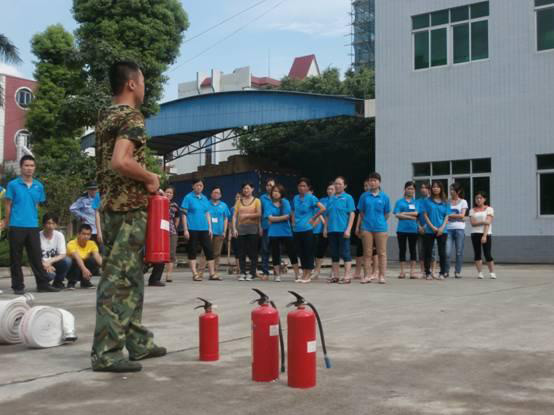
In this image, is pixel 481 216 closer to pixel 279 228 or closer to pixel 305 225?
pixel 305 225

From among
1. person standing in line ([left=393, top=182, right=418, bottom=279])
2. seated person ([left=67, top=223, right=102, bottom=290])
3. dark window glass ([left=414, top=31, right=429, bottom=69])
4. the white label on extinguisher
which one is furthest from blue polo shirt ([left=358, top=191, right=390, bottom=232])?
dark window glass ([left=414, top=31, right=429, bottom=69])

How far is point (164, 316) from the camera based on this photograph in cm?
670

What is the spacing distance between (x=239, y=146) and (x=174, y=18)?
986 centimetres

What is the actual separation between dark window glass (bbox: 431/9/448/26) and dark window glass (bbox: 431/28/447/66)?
237 mm

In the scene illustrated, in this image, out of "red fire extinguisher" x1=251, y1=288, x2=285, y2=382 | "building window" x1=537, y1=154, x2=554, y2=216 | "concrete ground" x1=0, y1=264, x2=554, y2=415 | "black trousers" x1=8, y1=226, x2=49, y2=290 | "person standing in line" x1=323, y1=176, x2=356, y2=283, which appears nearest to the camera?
"concrete ground" x1=0, y1=264, x2=554, y2=415

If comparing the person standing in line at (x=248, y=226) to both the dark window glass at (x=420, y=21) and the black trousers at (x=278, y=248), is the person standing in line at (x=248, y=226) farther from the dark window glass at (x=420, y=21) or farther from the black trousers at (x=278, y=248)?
the dark window glass at (x=420, y=21)

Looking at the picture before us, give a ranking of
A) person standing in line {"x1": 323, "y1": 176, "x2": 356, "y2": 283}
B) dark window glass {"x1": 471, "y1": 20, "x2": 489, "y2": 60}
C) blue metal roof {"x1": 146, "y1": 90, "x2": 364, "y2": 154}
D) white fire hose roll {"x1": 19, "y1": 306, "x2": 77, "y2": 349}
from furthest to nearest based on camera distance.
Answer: blue metal roof {"x1": 146, "y1": 90, "x2": 364, "y2": 154}, dark window glass {"x1": 471, "y1": 20, "x2": 489, "y2": 60}, person standing in line {"x1": 323, "y1": 176, "x2": 356, "y2": 283}, white fire hose roll {"x1": 19, "y1": 306, "x2": 77, "y2": 349}

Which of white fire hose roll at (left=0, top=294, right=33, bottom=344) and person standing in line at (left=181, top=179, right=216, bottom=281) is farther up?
person standing in line at (left=181, top=179, right=216, bottom=281)

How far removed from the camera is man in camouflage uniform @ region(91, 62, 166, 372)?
4.16m

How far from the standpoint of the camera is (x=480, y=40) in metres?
18.4

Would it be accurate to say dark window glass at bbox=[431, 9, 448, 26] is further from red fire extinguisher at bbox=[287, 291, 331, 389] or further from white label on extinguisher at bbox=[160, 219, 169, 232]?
red fire extinguisher at bbox=[287, 291, 331, 389]

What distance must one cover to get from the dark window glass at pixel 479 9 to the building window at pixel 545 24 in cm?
143

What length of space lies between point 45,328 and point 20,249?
13.0 ft

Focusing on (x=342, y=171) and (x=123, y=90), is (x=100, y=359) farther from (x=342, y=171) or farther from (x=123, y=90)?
(x=342, y=171)
